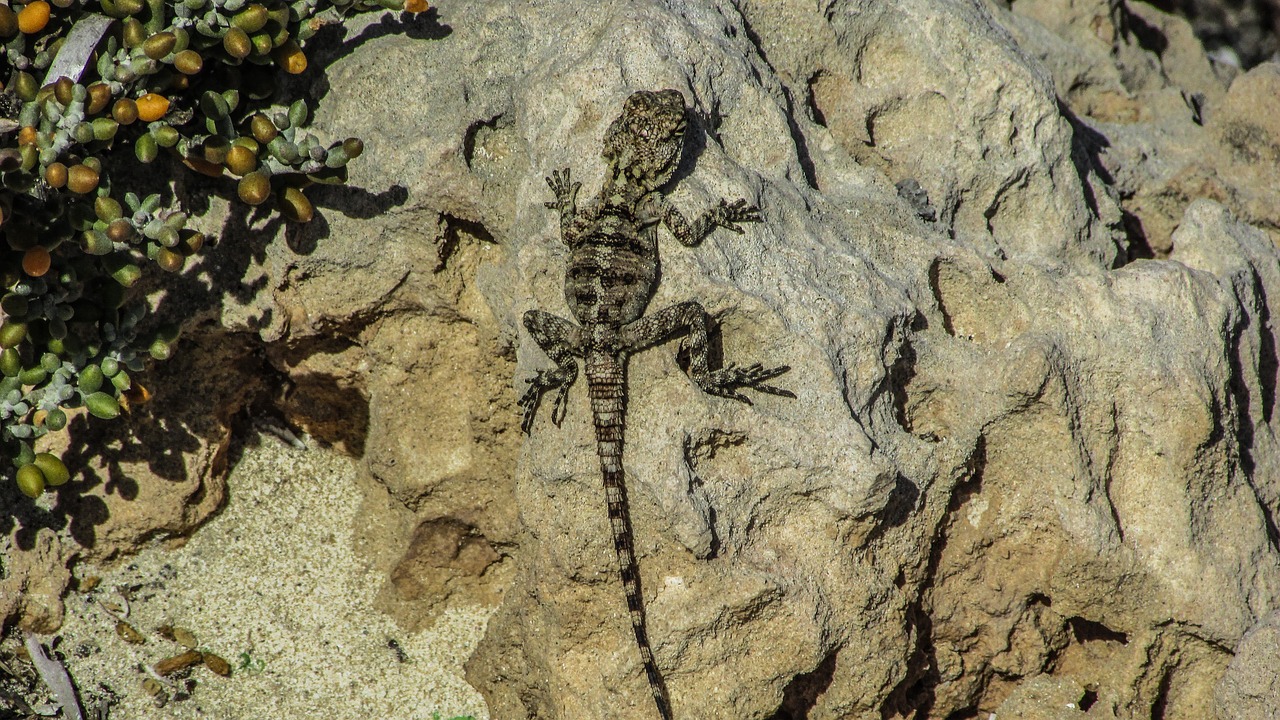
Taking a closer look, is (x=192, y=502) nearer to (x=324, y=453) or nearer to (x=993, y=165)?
(x=324, y=453)

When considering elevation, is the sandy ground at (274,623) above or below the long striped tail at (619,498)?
below

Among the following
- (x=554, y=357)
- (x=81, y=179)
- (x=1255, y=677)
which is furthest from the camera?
(x=554, y=357)

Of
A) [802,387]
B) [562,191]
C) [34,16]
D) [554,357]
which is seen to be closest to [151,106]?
[34,16]

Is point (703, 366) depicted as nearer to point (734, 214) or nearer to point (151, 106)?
point (734, 214)

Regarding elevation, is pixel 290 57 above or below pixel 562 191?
above

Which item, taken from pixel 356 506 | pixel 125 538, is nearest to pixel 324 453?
pixel 356 506

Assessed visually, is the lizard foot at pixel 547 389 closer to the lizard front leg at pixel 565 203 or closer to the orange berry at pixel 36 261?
the lizard front leg at pixel 565 203

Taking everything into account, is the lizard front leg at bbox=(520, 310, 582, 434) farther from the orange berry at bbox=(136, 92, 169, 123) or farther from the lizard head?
the orange berry at bbox=(136, 92, 169, 123)

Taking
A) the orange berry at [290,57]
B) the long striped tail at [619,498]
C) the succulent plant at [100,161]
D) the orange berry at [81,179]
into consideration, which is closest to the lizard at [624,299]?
the long striped tail at [619,498]

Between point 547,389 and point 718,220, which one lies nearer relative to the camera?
point 718,220
